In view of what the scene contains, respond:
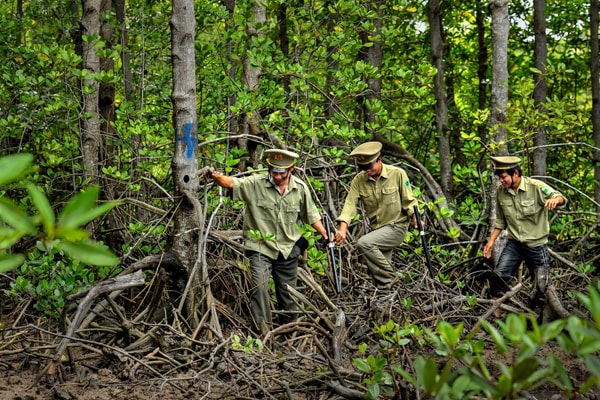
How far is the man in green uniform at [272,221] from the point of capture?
703 cm

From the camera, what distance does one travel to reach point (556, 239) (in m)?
9.97

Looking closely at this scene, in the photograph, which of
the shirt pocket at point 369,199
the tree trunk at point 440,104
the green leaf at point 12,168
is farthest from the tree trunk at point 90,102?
the green leaf at point 12,168

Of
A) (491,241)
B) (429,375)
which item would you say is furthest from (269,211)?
(429,375)

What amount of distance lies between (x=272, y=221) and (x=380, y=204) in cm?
133

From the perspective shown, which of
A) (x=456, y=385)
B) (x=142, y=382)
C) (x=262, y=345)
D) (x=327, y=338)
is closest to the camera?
(x=456, y=385)

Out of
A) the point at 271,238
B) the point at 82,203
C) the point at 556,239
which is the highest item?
the point at 82,203

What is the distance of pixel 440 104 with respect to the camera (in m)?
11.8

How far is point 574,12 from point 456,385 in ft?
38.0

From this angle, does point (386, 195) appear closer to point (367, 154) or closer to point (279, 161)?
point (367, 154)

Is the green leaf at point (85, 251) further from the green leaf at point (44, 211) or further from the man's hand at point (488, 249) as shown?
the man's hand at point (488, 249)

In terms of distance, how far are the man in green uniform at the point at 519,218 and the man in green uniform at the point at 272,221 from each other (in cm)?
198

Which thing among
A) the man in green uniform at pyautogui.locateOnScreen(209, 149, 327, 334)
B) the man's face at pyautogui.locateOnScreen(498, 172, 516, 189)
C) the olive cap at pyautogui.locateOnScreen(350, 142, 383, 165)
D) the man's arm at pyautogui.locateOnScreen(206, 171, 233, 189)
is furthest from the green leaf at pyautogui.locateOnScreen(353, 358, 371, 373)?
the man's face at pyautogui.locateOnScreen(498, 172, 516, 189)

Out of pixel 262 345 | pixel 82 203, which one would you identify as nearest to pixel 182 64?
pixel 262 345

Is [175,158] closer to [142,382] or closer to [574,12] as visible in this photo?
[142,382]
